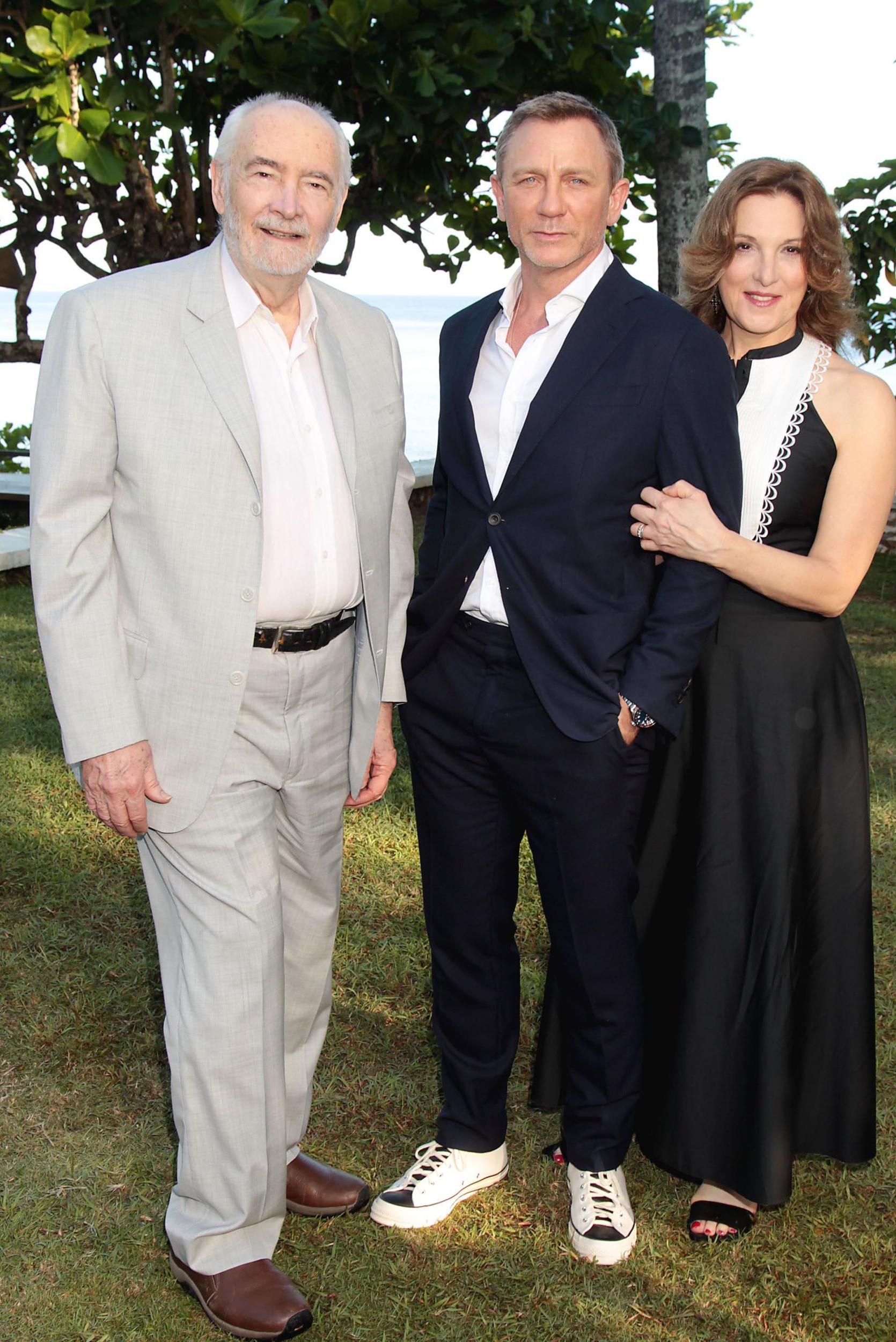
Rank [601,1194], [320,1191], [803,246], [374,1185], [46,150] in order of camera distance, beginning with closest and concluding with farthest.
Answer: [803,246], [601,1194], [320,1191], [374,1185], [46,150]

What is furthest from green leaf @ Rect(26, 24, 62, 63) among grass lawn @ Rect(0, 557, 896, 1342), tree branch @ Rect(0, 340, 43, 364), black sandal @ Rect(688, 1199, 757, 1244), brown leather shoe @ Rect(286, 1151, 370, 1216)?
black sandal @ Rect(688, 1199, 757, 1244)

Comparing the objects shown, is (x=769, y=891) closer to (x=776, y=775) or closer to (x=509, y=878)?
(x=776, y=775)

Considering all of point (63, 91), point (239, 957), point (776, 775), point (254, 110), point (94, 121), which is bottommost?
point (239, 957)

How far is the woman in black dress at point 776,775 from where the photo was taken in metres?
2.87

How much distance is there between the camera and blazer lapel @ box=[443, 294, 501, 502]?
286 cm

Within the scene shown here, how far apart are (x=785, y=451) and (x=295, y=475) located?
1.04 meters

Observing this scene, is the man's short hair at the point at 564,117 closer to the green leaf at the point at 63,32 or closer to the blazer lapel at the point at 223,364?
→ the blazer lapel at the point at 223,364

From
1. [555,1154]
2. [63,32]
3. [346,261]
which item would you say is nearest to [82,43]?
[63,32]

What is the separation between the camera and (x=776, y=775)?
291 centimetres

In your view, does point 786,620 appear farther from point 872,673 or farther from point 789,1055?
point 872,673

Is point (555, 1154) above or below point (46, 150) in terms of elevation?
below

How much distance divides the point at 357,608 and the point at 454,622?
22cm

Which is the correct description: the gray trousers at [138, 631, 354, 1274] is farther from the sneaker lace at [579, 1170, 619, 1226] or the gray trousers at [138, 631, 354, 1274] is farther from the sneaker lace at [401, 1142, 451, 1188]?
the sneaker lace at [579, 1170, 619, 1226]

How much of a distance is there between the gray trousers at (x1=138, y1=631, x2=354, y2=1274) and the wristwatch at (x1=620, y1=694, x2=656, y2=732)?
24.2 inches
